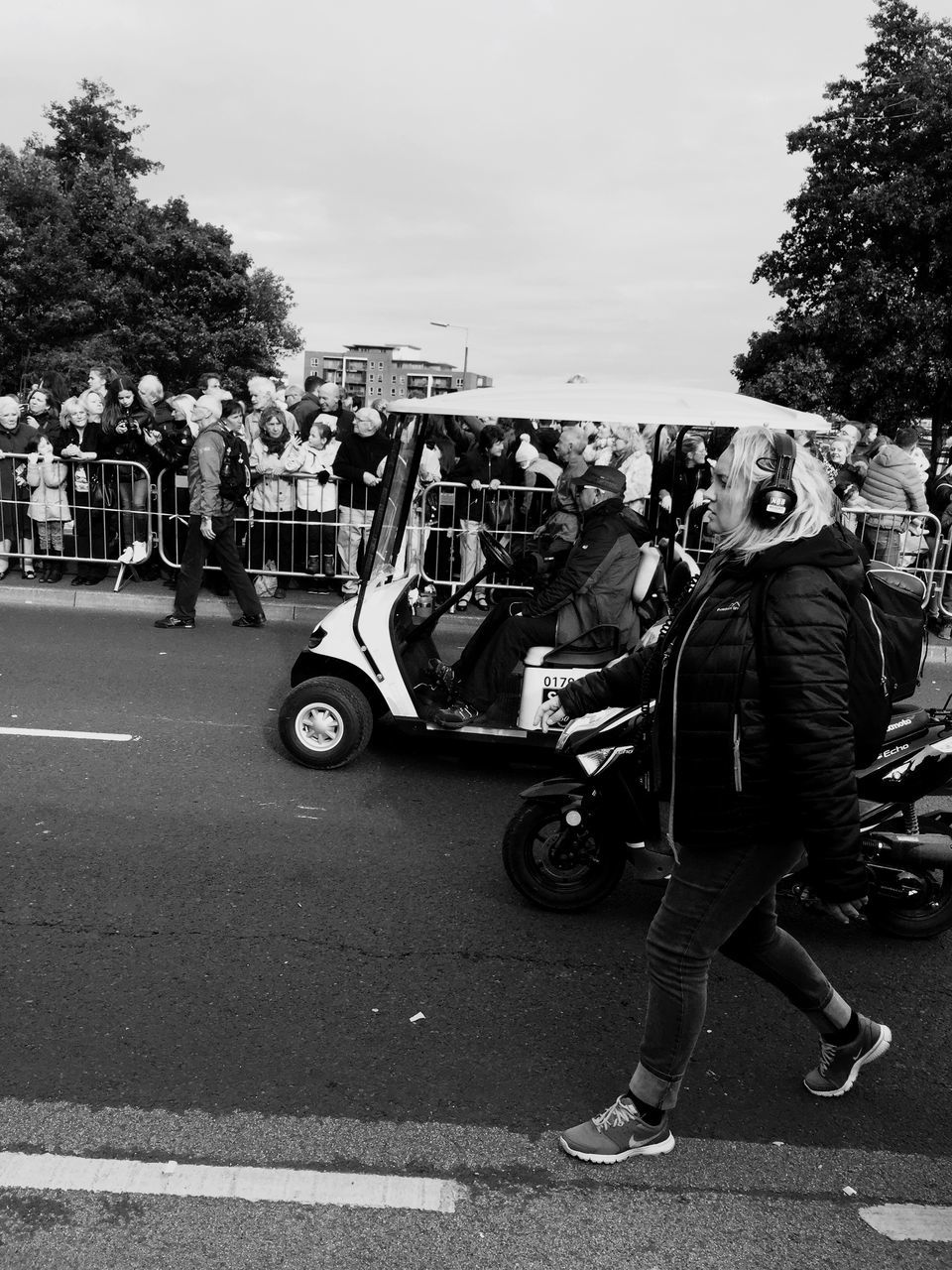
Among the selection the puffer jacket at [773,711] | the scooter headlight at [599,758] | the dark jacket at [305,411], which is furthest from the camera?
the dark jacket at [305,411]

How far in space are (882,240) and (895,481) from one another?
A: 21358 mm

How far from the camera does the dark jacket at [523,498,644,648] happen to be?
552 cm

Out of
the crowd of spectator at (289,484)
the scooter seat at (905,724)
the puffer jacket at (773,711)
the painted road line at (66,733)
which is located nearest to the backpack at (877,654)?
the puffer jacket at (773,711)

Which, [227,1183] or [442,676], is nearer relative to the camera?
[227,1183]

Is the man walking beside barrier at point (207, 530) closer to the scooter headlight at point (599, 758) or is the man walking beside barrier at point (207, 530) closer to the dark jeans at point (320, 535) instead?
the dark jeans at point (320, 535)

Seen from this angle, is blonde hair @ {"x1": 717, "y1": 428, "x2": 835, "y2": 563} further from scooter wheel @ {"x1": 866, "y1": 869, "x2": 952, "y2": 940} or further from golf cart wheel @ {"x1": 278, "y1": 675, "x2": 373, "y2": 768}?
golf cart wheel @ {"x1": 278, "y1": 675, "x2": 373, "y2": 768}

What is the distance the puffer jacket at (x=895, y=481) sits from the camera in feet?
32.1

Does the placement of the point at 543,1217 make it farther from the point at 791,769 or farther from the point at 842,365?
the point at 842,365

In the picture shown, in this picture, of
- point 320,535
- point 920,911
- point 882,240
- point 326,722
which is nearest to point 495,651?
point 326,722

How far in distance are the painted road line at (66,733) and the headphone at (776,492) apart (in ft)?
15.3

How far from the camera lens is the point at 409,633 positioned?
6168 millimetres

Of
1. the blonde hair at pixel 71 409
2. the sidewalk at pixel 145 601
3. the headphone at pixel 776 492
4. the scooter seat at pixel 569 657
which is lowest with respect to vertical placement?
the sidewalk at pixel 145 601

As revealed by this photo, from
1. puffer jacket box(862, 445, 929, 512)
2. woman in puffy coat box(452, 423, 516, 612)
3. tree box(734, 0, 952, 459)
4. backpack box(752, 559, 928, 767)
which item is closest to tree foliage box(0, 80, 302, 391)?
tree box(734, 0, 952, 459)

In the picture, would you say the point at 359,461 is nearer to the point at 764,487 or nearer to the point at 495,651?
the point at 495,651
